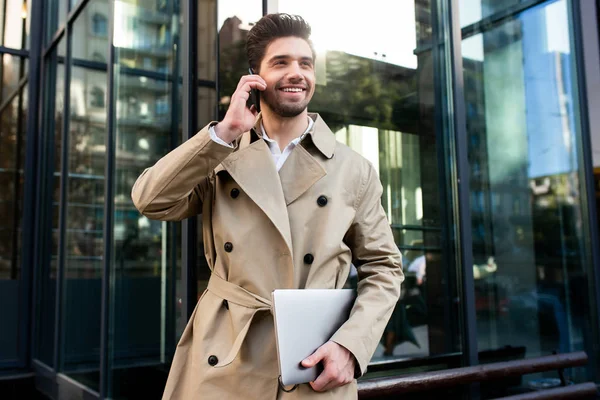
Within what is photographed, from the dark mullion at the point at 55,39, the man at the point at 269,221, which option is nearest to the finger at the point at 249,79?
the man at the point at 269,221

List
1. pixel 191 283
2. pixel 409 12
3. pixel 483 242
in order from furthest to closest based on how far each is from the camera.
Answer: pixel 483 242 → pixel 409 12 → pixel 191 283

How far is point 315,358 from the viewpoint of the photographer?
5.12ft

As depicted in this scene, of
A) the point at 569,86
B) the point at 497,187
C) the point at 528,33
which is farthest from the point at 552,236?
the point at 528,33

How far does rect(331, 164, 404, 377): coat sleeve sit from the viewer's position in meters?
1.67

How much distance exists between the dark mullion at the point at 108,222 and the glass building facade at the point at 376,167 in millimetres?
13

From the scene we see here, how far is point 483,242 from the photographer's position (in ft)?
15.8

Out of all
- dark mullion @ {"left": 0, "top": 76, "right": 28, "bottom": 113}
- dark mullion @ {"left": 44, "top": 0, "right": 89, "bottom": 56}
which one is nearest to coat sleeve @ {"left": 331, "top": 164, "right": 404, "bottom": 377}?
dark mullion @ {"left": 44, "top": 0, "right": 89, "bottom": 56}

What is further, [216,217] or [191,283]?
[191,283]

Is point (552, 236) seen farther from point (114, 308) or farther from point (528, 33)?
point (114, 308)

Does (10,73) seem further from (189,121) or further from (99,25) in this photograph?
(189,121)

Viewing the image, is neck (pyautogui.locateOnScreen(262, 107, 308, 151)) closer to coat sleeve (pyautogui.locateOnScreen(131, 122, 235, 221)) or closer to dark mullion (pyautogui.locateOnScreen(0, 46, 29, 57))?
coat sleeve (pyautogui.locateOnScreen(131, 122, 235, 221))

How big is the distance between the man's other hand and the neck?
0.65 metres

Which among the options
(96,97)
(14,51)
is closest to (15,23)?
(14,51)

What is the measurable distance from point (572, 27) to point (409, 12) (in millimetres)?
2054
